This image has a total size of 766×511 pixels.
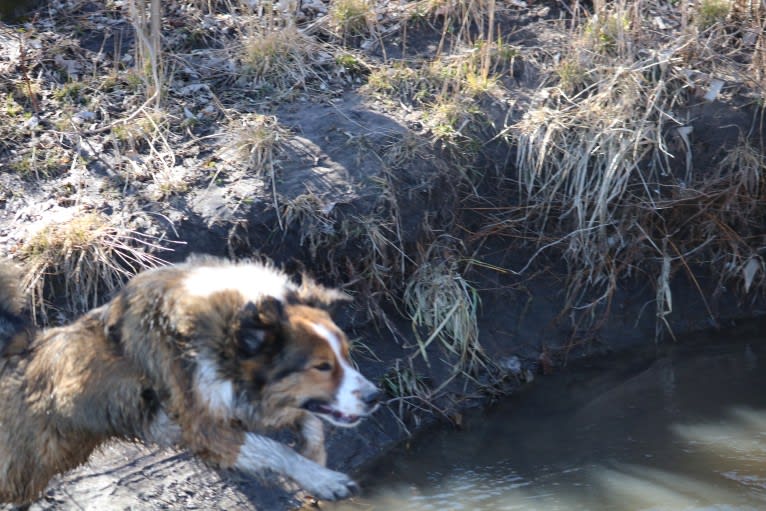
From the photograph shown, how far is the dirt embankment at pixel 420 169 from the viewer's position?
242 inches

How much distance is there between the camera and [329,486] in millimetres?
4414

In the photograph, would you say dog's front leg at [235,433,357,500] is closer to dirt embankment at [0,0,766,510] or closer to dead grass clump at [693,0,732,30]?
dirt embankment at [0,0,766,510]

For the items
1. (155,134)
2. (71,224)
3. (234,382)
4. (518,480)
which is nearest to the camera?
(234,382)

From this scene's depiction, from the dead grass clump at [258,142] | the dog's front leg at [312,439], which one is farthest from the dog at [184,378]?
the dead grass clump at [258,142]

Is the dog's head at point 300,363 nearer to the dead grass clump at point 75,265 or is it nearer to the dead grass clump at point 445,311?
the dead grass clump at point 75,265

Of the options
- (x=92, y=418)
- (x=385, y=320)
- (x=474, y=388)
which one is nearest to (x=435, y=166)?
(x=385, y=320)

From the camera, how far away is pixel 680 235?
697 cm

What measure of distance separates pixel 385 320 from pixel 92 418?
2401 mm

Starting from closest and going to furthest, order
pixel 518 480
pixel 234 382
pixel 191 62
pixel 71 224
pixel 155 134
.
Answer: pixel 234 382 < pixel 518 480 < pixel 71 224 < pixel 155 134 < pixel 191 62

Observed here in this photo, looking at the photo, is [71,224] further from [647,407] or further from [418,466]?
[647,407]

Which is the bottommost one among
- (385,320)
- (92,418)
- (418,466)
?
(418,466)

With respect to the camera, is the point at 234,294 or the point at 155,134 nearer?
the point at 234,294

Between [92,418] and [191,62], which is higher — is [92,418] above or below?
below

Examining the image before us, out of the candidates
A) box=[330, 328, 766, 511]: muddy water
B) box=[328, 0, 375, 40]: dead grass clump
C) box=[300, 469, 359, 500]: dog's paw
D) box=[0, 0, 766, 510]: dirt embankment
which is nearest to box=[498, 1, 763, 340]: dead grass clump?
box=[0, 0, 766, 510]: dirt embankment
